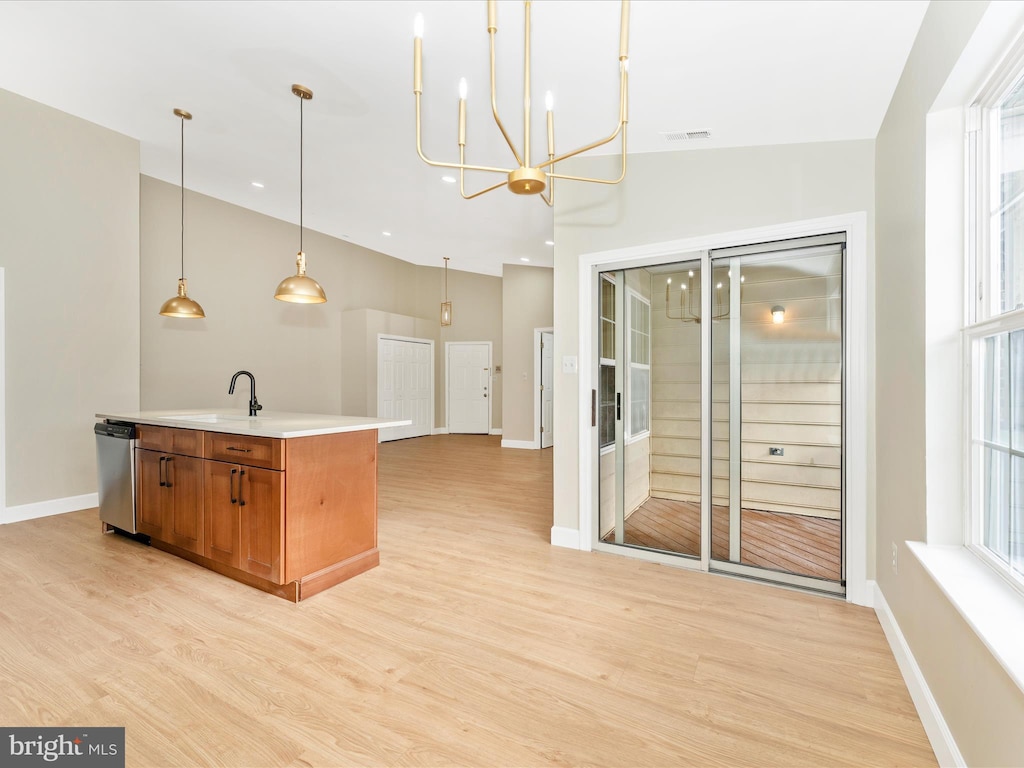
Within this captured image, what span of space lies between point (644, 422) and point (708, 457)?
523 millimetres

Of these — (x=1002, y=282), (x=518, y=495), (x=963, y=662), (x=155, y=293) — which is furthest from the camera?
(x=155, y=293)

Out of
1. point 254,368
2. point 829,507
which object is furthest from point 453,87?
point 254,368

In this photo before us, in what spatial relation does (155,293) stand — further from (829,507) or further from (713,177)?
(829,507)

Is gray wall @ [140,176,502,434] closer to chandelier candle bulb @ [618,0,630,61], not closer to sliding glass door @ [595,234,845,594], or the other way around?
sliding glass door @ [595,234,845,594]

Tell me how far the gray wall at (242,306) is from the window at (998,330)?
666 centimetres

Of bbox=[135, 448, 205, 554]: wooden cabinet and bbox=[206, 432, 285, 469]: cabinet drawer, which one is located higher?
bbox=[206, 432, 285, 469]: cabinet drawer

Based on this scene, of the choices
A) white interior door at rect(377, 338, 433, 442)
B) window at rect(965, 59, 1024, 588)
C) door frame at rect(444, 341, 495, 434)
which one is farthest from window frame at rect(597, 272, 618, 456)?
door frame at rect(444, 341, 495, 434)

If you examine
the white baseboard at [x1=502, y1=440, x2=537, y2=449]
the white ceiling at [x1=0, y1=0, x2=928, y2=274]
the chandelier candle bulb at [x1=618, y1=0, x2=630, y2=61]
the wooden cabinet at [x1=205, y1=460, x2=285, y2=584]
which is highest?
the white ceiling at [x1=0, y1=0, x2=928, y2=274]

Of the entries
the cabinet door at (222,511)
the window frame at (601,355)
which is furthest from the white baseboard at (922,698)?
the cabinet door at (222,511)

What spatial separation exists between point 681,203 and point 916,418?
179 centimetres

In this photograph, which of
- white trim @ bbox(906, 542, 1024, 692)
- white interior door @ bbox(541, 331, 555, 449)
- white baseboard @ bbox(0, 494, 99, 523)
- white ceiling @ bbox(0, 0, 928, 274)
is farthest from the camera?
white interior door @ bbox(541, 331, 555, 449)

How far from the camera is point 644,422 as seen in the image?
3412 mm

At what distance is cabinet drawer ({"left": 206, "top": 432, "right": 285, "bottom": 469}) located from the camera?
2.53 m

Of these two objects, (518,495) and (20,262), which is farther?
(518,495)
